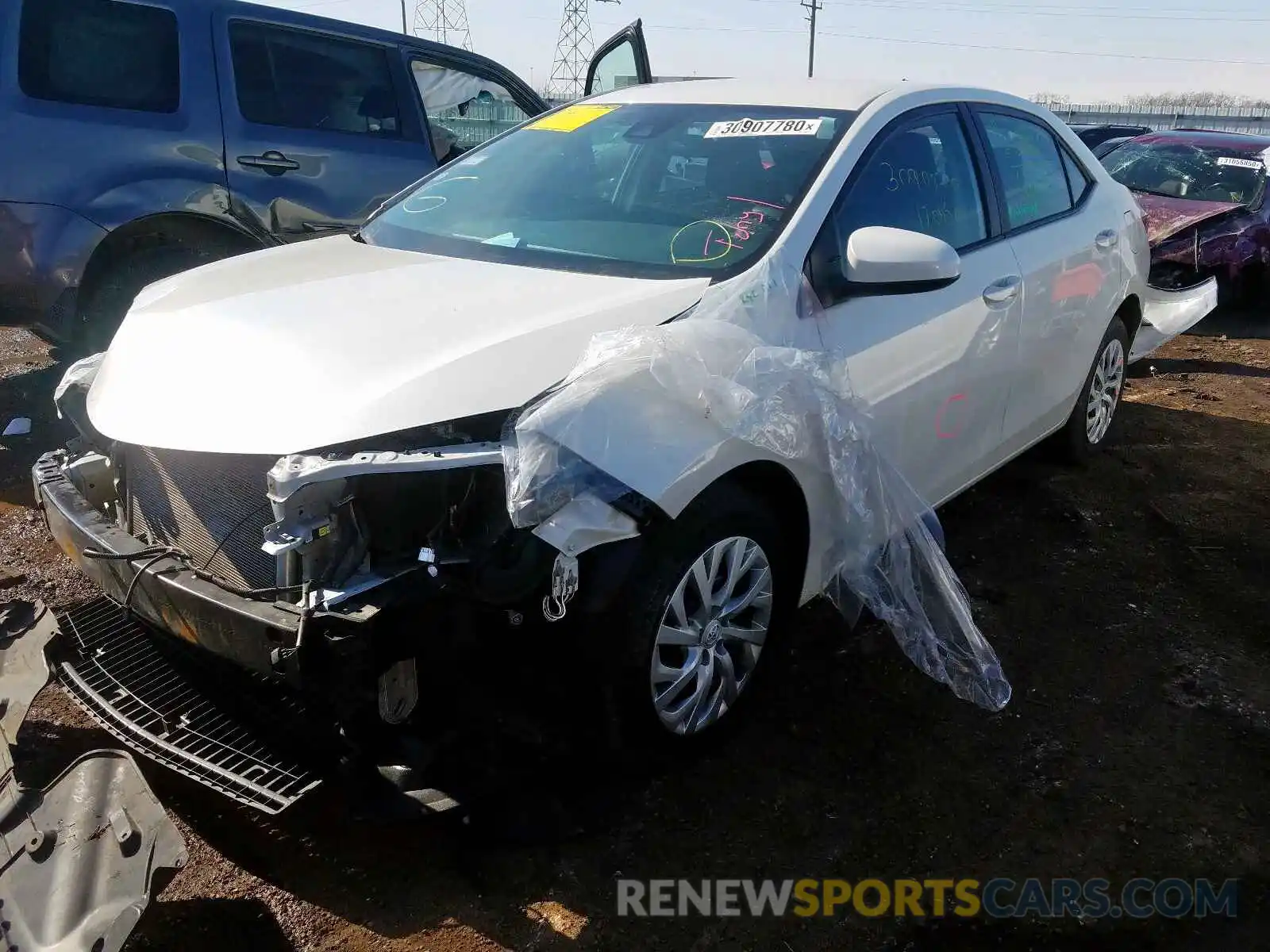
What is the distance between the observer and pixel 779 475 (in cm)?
260

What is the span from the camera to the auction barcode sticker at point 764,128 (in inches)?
124

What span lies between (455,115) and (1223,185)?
660cm

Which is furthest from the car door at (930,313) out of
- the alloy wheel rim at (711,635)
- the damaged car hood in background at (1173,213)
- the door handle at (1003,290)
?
the damaged car hood in background at (1173,213)

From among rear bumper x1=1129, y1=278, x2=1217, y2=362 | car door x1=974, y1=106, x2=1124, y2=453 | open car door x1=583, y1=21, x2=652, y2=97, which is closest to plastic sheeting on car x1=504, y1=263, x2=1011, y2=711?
car door x1=974, y1=106, x2=1124, y2=453

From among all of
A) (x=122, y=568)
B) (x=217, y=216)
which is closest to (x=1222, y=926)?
(x=122, y=568)

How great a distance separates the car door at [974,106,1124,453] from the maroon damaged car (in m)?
3.57

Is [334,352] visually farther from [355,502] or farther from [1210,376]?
[1210,376]

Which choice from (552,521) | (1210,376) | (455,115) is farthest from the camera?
(1210,376)

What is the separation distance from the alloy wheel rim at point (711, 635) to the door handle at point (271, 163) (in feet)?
12.3

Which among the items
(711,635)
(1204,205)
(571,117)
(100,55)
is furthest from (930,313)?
(1204,205)

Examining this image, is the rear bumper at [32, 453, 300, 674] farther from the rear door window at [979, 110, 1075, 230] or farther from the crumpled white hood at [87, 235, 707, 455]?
the rear door window at [979, 110, 1075, 230]

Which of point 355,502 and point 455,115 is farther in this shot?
point 455,115

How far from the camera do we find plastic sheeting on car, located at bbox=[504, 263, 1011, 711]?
2104mm

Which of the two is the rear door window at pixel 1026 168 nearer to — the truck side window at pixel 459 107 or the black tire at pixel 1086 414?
the black tire at pixel 1086 414
